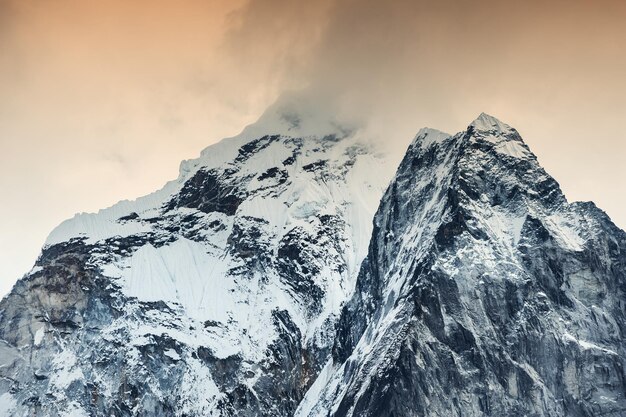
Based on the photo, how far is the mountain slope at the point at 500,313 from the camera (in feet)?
542

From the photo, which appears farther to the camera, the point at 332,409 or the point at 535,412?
the point at 332,409

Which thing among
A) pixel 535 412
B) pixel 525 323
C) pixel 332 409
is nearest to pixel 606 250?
pixel 525 323

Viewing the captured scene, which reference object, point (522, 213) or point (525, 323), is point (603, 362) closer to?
point (525, 323)

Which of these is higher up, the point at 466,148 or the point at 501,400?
the point at 466,148

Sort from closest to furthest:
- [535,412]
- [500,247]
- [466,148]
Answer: [535,412] → [500,247] → [466,148]

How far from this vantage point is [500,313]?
6781 inches

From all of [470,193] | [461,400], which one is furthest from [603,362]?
[470,193]

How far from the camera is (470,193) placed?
618ft

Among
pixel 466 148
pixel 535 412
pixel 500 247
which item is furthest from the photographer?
pixel 466 148

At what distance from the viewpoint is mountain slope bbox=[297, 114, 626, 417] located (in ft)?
542

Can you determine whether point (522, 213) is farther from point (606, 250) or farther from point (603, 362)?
point (603, 362)

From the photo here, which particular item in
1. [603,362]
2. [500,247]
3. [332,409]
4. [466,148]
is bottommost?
[332,409]

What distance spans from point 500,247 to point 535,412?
27421mm

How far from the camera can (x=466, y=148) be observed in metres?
197
